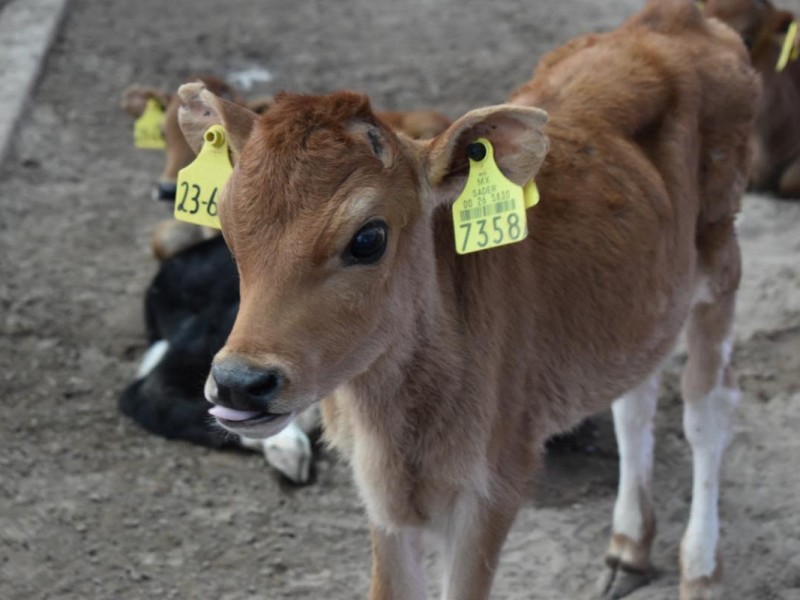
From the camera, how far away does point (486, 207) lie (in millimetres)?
3285

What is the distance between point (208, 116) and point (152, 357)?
8.11 ft

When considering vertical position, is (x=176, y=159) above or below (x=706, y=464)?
above

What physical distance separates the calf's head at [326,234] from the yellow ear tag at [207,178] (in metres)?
0.20

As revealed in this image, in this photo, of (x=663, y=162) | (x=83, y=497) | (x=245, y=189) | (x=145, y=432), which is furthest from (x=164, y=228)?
(x=245, y=189)

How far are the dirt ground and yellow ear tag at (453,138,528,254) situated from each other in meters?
1.82

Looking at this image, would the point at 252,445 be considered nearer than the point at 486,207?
No

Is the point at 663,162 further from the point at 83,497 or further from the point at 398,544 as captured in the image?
the point at 83,497

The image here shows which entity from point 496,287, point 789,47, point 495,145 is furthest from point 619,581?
point 789,47

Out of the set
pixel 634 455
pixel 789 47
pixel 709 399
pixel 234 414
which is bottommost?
pixel 634 455

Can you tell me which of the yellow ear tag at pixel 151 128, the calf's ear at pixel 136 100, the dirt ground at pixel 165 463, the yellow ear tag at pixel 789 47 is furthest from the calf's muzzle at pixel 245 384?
the yellow ear tag at pixel 789 47

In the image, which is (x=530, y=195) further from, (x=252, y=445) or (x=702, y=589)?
(x=252, y=445)

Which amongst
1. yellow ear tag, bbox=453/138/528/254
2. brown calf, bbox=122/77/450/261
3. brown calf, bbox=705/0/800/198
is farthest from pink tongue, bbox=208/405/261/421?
brown calf, bbox=705/0/800/198

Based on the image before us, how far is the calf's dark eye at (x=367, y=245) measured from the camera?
10.2ft

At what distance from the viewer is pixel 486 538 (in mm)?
3639
